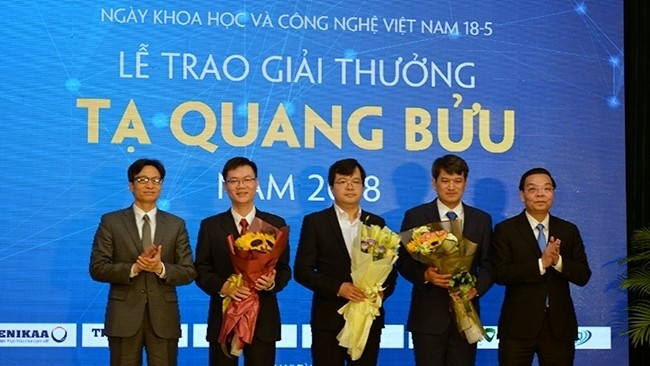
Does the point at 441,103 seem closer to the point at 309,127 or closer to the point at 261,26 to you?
the point at 309,127

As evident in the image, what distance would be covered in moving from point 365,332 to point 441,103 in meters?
1.80

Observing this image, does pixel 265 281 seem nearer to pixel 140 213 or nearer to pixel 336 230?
pixel 336 230

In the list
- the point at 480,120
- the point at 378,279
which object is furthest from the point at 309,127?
the point at 378,279

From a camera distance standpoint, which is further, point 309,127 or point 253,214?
point 309,127

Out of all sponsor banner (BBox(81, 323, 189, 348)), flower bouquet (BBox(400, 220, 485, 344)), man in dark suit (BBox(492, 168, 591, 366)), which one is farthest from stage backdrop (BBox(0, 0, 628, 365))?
flower bouquet (BBox(400, 220, 485, 344))

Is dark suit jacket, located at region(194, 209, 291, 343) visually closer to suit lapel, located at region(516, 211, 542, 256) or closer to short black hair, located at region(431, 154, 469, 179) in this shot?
short black hair, located at region(431, 154, 469, 179)

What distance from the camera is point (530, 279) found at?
470 centimetres

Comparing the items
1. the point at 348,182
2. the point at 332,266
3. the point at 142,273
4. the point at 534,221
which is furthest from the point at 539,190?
the point at 142,273

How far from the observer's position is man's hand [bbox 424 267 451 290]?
4508 mm

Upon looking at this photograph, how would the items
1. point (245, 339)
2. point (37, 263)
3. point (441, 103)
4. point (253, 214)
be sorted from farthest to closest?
point (441, 103) → point (37, 263) → point (253, 214) → point (245, 339)

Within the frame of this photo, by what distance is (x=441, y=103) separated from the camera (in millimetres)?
5770

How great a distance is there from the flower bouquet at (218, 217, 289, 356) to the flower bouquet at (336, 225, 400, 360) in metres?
0.36

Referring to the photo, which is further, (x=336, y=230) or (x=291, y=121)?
(x=291, y=121)

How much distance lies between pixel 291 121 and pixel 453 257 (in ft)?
5.15
